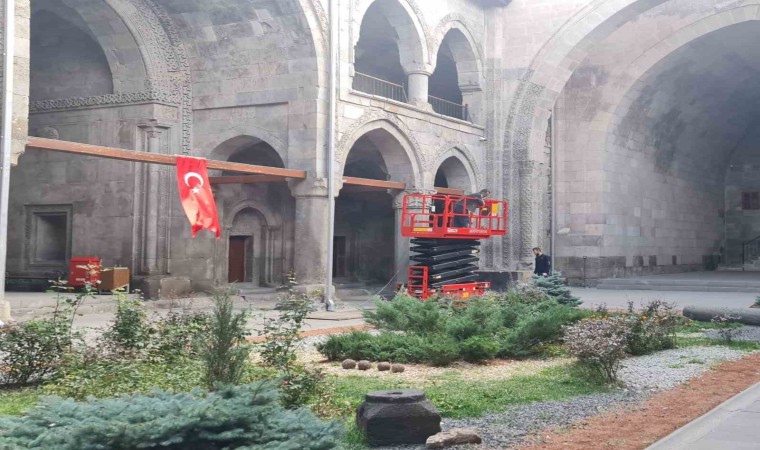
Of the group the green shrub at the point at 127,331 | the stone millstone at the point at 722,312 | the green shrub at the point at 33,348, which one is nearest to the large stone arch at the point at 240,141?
the stone millstone at the point at 722,312

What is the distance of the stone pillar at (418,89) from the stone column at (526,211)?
13.3ft

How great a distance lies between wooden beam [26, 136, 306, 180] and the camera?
12.8m

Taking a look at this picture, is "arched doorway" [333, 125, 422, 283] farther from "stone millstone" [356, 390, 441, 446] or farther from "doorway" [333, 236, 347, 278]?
"stone millstone" [356, 390, 441, 446]

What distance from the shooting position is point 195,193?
14.7 m

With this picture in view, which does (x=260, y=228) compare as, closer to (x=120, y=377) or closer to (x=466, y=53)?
(x=466, y=53)

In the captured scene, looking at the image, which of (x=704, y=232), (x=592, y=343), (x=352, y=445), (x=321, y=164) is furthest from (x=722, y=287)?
(x=352, y=445)

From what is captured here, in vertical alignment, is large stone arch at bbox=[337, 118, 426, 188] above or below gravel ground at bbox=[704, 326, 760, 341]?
above

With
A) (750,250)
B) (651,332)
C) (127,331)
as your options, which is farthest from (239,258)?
(750,250)

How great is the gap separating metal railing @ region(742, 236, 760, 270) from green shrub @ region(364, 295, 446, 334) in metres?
27.4

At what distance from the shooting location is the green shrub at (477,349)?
9.76 meters

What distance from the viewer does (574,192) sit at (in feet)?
84.4

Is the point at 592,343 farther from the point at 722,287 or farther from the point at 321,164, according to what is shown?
the point at 722,287

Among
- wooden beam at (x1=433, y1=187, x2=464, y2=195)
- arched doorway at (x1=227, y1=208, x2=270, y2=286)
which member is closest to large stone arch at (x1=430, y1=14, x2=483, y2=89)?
wooden beam at (x1=433, y1=187, x2=464, y2=195)

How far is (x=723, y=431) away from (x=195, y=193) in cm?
1055
